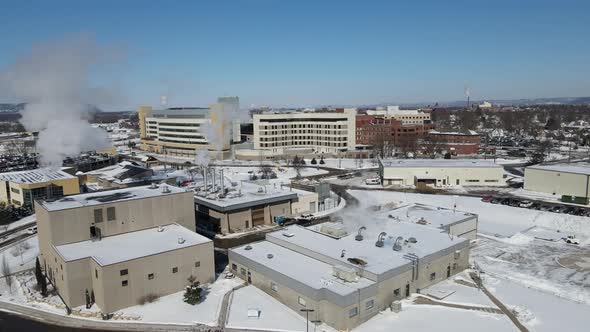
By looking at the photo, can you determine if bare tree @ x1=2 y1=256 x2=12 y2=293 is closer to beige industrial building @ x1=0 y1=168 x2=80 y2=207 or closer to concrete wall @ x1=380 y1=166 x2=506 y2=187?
beige industrial building @ x1=0 y1=168 x2=80 y2=207

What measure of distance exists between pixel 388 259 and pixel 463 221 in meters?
10.1

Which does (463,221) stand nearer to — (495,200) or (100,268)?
(495,200)

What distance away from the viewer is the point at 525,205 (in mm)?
35656

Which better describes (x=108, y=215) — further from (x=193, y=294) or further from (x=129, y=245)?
(x=193, y=294)

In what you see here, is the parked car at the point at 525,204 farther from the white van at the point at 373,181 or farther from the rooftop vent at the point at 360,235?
the rooftop vent at the point at 360,235

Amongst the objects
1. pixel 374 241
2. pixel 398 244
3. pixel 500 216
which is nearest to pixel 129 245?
pixel 374 241

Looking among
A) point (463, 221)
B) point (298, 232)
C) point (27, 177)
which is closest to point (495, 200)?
point (463, 221)

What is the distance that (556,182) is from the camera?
131ft

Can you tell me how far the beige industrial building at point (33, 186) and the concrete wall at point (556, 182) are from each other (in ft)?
139

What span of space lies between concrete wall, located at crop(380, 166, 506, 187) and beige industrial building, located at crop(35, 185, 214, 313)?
27.0 metres

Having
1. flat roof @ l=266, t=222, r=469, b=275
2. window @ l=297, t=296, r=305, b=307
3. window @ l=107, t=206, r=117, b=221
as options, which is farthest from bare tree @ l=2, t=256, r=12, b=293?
window @ l=297, t=296, r=305, b=307

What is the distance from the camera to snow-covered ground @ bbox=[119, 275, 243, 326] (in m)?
17.7

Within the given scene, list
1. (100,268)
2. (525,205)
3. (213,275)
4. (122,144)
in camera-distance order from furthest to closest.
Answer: (122,144) → (525,205) → (213,275) → (100,268)

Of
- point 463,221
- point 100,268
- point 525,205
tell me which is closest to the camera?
point 100,268
